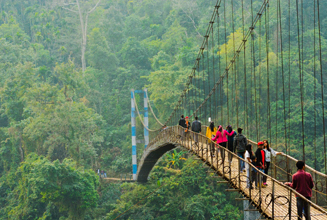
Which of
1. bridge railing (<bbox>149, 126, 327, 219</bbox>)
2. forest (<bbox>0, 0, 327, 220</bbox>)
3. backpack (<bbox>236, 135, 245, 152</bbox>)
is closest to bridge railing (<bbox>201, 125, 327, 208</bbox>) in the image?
bridge railing (<bbox>149, 126, 327, 219</bbox>)

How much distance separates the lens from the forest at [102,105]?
64.1 feet

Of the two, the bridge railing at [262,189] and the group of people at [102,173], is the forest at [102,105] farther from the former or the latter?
the bridge railing at [262,189]

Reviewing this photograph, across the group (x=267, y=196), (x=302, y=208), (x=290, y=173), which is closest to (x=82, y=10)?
(x=290, y=173)

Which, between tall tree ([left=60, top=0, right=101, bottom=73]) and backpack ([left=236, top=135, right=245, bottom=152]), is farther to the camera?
tall tree ([left=60, top=0, right=101, bottom=73])

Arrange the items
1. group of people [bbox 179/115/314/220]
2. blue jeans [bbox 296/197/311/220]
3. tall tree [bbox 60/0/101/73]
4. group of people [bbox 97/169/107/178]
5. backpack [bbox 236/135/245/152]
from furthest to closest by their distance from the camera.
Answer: tall tree [bbox 60/0/101/73], group of people [bbox 97/169/107/178], backpack [bbox 236/135/245/152], group of people [bbox 179/115/314/220], blue jeans [bbox 296/197/311/220]

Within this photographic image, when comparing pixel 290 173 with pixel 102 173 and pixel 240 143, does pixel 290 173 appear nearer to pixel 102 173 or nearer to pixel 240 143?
pixel 240 143

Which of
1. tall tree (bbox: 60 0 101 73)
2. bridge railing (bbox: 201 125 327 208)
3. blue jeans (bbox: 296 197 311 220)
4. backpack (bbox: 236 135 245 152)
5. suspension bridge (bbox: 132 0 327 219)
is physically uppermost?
tall tree (bbox: 60 0 101 73)

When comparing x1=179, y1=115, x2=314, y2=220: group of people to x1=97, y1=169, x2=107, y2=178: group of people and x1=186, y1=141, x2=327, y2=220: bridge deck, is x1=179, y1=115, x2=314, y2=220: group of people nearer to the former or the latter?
x1=186, y1=141, x2=327, y2=220: bridge deck

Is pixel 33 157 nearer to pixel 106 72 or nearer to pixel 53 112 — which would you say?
pixel 53 112

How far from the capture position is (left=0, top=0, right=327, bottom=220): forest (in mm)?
19531

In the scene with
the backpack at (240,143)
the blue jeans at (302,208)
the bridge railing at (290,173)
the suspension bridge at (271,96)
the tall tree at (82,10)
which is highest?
the tall tree at (82,10)

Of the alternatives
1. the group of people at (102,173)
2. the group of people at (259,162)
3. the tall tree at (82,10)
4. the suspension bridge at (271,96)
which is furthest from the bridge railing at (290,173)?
the tall tree at (82,10)

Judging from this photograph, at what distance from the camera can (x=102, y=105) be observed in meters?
30.0

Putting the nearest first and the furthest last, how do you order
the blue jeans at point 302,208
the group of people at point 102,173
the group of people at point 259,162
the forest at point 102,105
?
the blue jeans at point 302,208 < the group of people at point 259,162 < the forest at point 102,105 < the group of people at point 102,173
